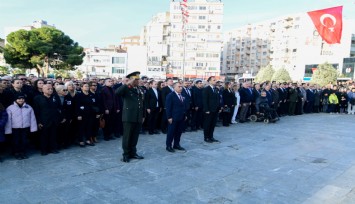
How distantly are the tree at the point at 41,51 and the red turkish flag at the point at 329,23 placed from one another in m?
32.0

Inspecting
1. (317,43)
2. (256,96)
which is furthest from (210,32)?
(256,96)

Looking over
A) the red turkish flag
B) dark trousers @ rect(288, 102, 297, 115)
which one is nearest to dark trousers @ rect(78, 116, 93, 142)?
dark trousers @ rect(288, 102, 297, 115)

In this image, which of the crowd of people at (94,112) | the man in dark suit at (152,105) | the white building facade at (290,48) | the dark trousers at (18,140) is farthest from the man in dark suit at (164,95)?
the white building facade at (290,48)

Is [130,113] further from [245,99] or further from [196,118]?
[245,99]

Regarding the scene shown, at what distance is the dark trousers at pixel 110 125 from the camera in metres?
7.88

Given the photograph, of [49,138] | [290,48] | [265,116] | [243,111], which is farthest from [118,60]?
[49,138]

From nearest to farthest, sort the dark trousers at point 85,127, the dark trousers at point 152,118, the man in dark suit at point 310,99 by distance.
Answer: the dark trousers at point 85,127
the dark trousers at point 152,118
the man in dark suit at point 310,99

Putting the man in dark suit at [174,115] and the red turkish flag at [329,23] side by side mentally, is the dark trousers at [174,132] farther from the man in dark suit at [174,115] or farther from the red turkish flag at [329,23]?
the red turkish flag at [329,23]

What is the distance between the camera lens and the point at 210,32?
69.5 meters

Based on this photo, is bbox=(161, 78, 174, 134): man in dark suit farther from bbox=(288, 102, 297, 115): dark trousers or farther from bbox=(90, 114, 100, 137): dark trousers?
bbox=(288, 102, 297, 115): dark trousers

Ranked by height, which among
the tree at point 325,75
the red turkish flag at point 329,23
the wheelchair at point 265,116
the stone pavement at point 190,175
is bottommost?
the stone pavement at point 190,175

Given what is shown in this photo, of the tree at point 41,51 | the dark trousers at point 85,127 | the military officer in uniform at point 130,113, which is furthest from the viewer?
the tree at point 41,51

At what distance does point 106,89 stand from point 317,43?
66.3 meters

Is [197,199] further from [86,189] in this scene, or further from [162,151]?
[162,151]
